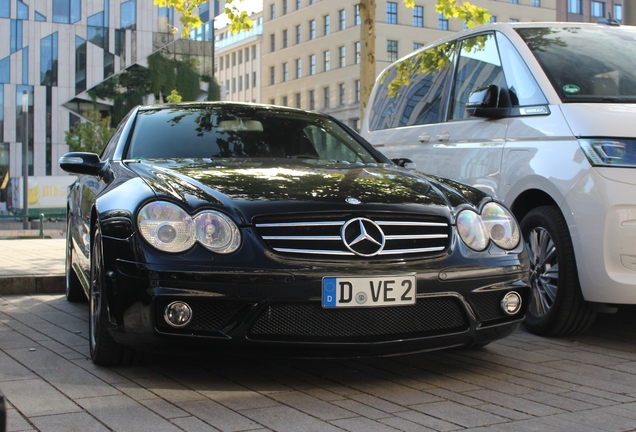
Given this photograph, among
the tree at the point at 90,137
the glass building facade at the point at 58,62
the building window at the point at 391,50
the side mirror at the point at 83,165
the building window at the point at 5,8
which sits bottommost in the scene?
the side mirror at the point at 83,165

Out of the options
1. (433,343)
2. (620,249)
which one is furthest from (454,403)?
(620,249)

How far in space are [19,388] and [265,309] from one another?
116 centimetres

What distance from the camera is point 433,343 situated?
402 cm

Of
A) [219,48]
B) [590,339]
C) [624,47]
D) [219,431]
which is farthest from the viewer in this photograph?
[219,48]

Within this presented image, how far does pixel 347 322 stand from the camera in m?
3.83

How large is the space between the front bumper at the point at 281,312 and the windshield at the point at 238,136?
1.39 m

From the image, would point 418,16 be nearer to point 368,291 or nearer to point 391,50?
point 391,50

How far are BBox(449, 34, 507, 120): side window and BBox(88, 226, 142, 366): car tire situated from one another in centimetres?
309

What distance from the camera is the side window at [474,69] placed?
6238 millimetres

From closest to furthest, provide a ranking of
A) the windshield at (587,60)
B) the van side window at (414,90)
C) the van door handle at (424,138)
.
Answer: the windshield at (587,60)
the van door handle at (424,138)
the van side window at (414,90)

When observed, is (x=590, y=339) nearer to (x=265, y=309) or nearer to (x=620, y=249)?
(x=620, y=249)

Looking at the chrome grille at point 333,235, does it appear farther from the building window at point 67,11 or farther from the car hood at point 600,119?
the building window at point 67,11

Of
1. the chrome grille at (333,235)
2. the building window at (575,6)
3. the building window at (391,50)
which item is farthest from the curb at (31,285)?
the building window at (575,6)

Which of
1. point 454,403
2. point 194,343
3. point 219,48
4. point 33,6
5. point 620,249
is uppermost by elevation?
point 219,48
